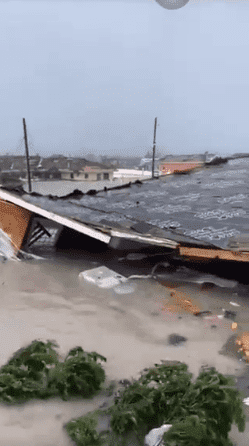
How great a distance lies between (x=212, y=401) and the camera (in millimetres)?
3303

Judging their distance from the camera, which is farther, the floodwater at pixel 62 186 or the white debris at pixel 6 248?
the floodwater at pixel 62 186

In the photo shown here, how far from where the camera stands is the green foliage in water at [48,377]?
3.92 metres

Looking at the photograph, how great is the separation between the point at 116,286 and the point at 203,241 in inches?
79.1

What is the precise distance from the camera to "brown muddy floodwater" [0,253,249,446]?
147 inches

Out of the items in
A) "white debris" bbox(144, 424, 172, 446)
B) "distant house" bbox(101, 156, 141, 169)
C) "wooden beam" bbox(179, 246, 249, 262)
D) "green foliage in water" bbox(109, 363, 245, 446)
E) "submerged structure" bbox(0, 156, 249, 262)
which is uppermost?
"distant house" bbox(101, 156, 141, 169)

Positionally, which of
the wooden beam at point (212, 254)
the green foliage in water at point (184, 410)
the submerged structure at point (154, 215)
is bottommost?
the green foliage in water at point (184, 410)

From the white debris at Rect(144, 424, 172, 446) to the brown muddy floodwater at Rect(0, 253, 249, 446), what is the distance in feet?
2.44

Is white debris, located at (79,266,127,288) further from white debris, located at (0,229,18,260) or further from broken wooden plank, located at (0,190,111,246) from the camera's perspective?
white debris, located at (0,229,18,260)

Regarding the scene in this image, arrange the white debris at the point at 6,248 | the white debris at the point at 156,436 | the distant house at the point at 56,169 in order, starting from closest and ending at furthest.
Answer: the white debris at the point at 156,436 < the white debris at the point at 6,248 < the distant house at the point at 56,169

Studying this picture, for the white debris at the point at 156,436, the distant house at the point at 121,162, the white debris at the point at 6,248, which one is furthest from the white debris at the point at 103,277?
the distant house at the point at 121,162

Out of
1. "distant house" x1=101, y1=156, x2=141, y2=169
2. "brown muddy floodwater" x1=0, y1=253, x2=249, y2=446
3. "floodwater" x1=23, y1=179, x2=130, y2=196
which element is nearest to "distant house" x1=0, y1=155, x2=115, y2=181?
"floodwater" x1=23, y1=179, x2=130, y2=196

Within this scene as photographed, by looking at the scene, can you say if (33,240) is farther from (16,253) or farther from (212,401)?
(212,401)

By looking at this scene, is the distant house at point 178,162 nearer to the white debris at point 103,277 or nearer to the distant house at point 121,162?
the distant house at point 121,162

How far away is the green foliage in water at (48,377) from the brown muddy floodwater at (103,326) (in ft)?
0.37
